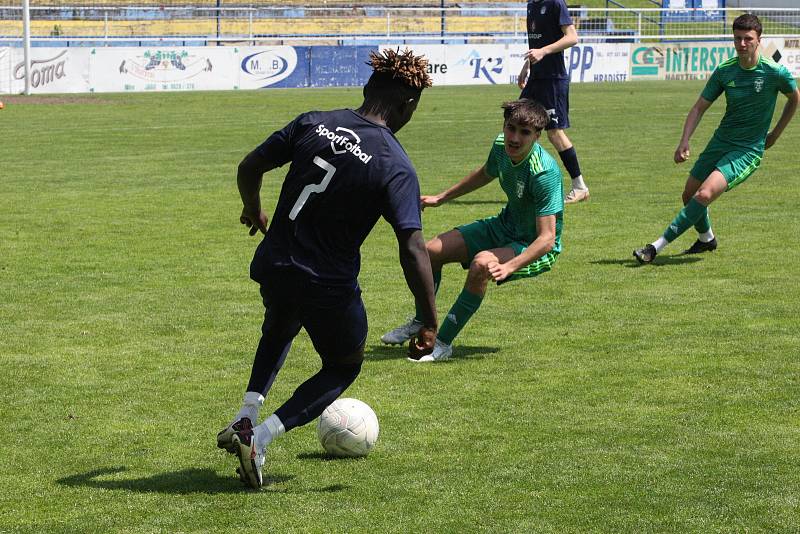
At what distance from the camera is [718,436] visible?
6.04 m

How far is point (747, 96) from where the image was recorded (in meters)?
11.2

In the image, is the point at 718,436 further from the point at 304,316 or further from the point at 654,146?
the point at 654,146

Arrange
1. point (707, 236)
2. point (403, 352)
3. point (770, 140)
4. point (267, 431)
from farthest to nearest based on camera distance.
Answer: point (707, 236) → point (770, 140) → point (403, 352) → point (267, 431)

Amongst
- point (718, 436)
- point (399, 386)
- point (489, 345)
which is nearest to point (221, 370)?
point (399, 386)

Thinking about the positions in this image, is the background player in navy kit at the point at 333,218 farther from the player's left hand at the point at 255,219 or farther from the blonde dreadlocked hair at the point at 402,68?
the player's left hand at the point at 255,219

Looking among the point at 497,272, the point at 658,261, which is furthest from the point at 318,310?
the point at 658,261

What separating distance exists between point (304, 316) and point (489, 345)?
119 inches

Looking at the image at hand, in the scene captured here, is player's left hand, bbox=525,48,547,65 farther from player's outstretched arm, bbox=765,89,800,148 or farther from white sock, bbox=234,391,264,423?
white sock, bbox=234,391,264,423

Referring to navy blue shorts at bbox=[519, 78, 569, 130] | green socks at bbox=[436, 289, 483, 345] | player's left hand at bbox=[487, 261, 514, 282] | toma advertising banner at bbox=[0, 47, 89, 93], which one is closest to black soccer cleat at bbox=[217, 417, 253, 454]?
player's left hand at bbox=[487, 261, 514, 282]

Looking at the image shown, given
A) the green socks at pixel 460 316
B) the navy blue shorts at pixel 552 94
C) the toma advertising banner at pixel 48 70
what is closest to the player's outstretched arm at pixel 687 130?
the navy blue shorts at pixel 552 94

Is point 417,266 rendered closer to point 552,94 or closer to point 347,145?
point 347,145

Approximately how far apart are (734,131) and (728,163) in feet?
1.08

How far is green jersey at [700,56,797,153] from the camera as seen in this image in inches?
438

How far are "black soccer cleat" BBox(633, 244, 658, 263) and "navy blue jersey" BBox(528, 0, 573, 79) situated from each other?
172 inches
